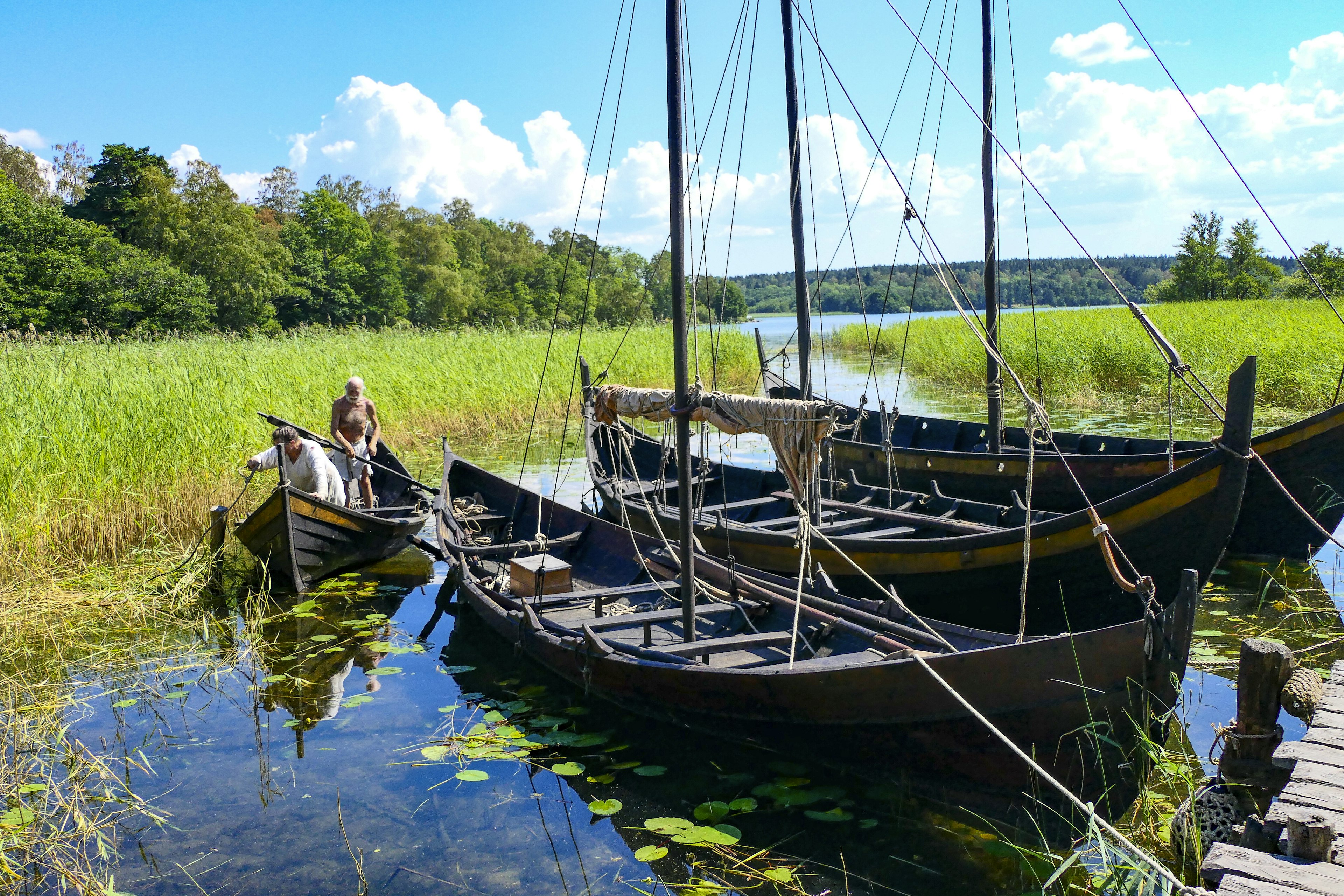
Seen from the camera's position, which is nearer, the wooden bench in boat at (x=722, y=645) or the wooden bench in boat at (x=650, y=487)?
the wooden bench in boat at (x=722, y=645)

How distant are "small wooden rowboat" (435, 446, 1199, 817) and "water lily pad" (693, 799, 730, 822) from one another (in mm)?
423

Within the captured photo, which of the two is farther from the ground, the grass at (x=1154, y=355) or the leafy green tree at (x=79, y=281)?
the leafy green tree at (x=79, y=281)

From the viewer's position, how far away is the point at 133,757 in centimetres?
544

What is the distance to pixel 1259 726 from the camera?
13.0ft

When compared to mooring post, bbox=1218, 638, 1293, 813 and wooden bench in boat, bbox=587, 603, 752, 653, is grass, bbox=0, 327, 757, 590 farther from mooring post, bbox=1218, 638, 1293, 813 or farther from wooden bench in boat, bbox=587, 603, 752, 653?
mooring post, bbox=1218, 638, 1293, 813

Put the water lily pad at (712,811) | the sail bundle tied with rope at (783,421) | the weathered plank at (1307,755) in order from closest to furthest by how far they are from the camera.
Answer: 1. the weathered plank at (1307,755)
2. the water lily pad at (712,811)
3. the sail bundle tied with rope at (783,421)

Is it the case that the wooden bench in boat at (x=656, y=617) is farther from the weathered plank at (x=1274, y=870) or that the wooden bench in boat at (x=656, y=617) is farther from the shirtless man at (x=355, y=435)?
the shirtless man at (x=355, y=435)

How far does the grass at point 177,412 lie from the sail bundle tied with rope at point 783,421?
601 cm

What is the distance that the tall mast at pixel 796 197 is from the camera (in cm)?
900

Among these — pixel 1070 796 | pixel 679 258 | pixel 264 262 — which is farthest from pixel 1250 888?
pixel 264 262

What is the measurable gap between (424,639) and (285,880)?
346 centimetres

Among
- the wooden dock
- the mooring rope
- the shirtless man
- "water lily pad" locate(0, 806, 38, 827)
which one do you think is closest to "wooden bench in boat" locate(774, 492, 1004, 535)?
the mooring rope

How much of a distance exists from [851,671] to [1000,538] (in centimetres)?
238

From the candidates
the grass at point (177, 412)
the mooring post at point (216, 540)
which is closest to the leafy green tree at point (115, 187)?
the grass at point (177, 412)
